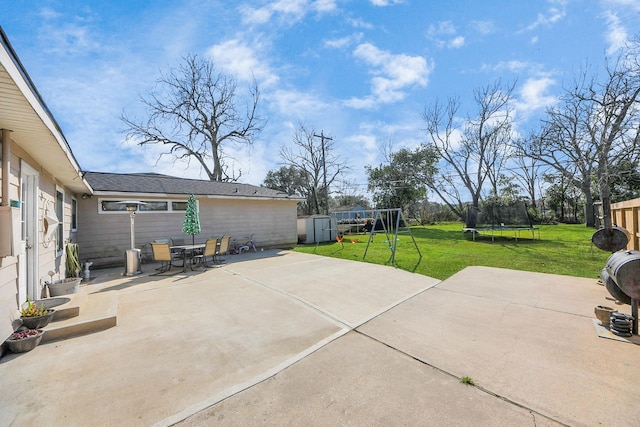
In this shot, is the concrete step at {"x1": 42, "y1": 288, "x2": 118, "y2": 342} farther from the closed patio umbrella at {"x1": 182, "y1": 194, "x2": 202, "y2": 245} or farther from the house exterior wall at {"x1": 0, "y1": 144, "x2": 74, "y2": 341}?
the closed patio umbrella at {"x1": 182, "y1": 194, "x2": 202, "y2": 245}

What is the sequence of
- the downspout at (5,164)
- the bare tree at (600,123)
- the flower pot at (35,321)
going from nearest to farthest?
1. the downspout at (5,164)
2. the flower pot at (35,321)
3. the bare tree at (600,123)

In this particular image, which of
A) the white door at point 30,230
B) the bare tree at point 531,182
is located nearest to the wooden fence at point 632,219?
the white door at point 30,230

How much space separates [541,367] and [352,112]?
56.1 feet

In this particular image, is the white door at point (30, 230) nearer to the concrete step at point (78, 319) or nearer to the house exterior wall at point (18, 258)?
the house exterior wall at point (18, 258)

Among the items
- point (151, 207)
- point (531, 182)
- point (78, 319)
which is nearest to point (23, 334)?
point (78, 319)

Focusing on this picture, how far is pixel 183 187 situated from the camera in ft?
34.3

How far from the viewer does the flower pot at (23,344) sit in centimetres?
273

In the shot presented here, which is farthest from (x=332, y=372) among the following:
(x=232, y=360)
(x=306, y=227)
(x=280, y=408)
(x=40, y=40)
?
(x=306, y=227)

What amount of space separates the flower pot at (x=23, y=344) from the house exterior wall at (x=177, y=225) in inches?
247

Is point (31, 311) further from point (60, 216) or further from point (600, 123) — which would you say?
point (600, 123)

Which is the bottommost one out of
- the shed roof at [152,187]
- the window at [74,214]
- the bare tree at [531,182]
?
the window at [74,214]

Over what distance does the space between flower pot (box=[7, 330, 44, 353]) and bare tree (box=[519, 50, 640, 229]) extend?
14820 millimetres

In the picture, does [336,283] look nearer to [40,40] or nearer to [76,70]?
[40,40]

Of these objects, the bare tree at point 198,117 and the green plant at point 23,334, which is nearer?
the green plant at point 23,334
